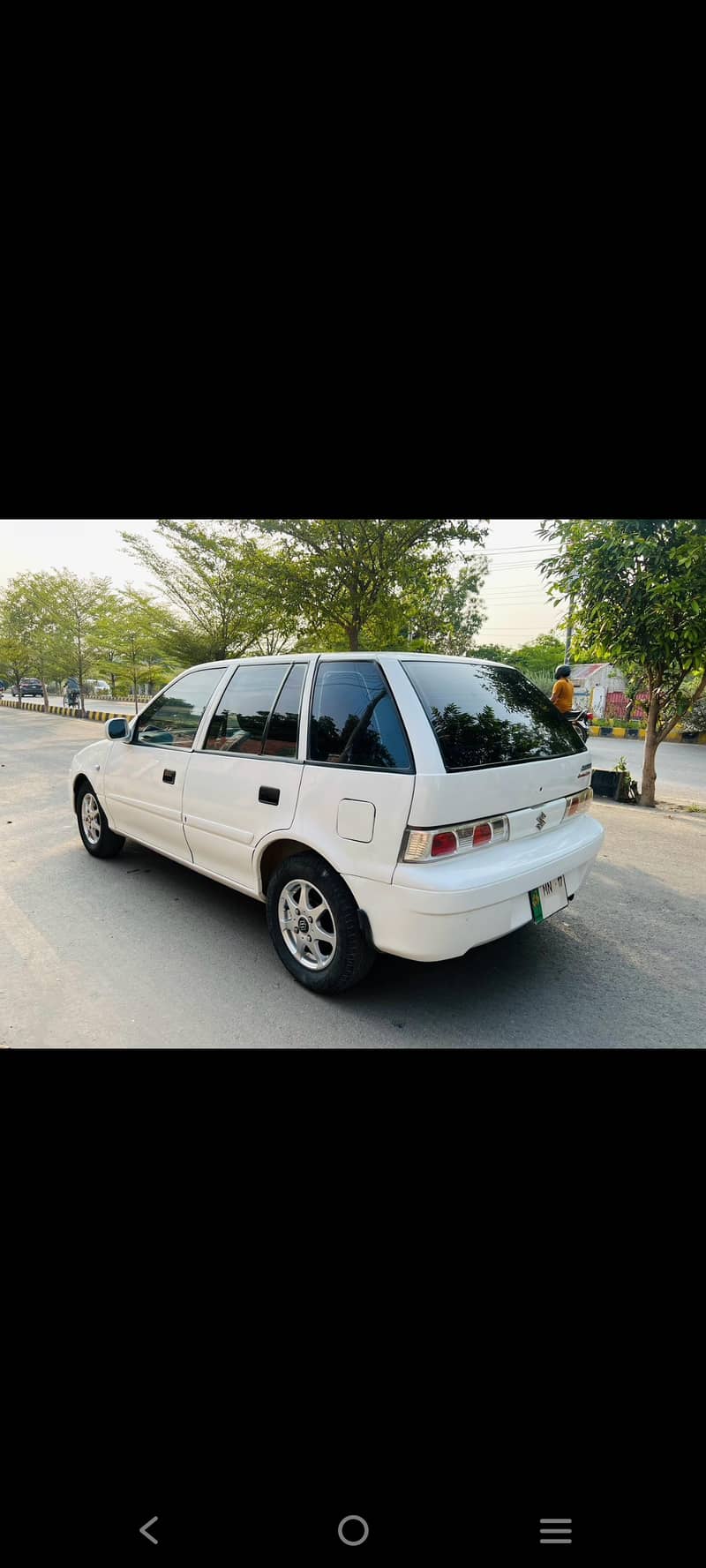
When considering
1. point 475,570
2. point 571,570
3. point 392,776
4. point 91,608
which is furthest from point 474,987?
point 91,608

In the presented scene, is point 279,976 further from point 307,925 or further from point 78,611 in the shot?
point 78,611

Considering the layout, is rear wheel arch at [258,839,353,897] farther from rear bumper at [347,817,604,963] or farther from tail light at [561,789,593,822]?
tail light at [561,789,593,822]

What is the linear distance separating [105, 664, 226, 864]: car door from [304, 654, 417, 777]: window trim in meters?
0.88

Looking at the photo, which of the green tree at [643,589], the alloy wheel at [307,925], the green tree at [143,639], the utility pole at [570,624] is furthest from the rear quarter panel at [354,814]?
the green tree at [143,639]

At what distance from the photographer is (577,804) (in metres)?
3.15

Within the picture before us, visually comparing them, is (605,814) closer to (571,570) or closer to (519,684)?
(571,570)

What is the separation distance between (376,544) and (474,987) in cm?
696

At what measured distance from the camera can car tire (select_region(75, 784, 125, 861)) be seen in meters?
4.51

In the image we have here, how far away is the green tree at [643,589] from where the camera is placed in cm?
575

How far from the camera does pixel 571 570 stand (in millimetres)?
6559

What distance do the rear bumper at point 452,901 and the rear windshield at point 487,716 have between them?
40 cm

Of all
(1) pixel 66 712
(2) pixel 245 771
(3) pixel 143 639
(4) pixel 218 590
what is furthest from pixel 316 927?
(1) pixel 66 712

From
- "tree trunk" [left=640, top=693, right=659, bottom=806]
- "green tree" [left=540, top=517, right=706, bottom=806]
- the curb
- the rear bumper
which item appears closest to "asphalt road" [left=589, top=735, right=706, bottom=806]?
the curb
